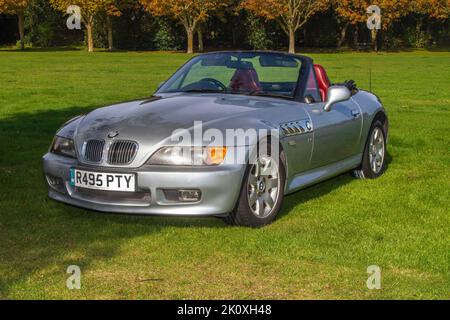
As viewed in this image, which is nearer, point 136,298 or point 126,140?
point 136,298

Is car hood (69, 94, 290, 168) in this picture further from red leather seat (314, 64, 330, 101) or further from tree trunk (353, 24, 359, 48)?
tree trunk (353, 24, 359, 48)

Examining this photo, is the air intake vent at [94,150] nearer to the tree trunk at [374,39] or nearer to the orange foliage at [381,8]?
the orange foliage at [381,8]

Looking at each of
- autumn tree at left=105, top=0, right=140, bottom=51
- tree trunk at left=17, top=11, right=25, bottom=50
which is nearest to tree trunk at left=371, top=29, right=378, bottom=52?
autumn tree at left=105, top=0, right=140, bottom=51

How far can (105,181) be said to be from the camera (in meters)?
5.85

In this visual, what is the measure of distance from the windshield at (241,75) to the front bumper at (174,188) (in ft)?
5.20

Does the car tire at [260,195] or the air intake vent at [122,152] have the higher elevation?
the air intake vent at [122,152]

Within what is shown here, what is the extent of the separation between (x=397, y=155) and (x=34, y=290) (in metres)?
6.85

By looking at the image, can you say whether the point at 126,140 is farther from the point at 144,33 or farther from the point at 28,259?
the point at 144,33

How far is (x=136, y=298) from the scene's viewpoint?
4.43m

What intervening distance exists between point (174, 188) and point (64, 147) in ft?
4.03

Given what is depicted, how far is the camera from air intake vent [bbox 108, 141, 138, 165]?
5824 millimetres

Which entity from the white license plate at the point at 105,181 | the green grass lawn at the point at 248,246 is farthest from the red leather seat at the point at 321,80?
the white license plate at the point at 105,181

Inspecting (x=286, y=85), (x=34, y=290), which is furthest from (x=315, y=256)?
(x=286, y=85)

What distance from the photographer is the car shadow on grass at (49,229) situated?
5.02 meters
